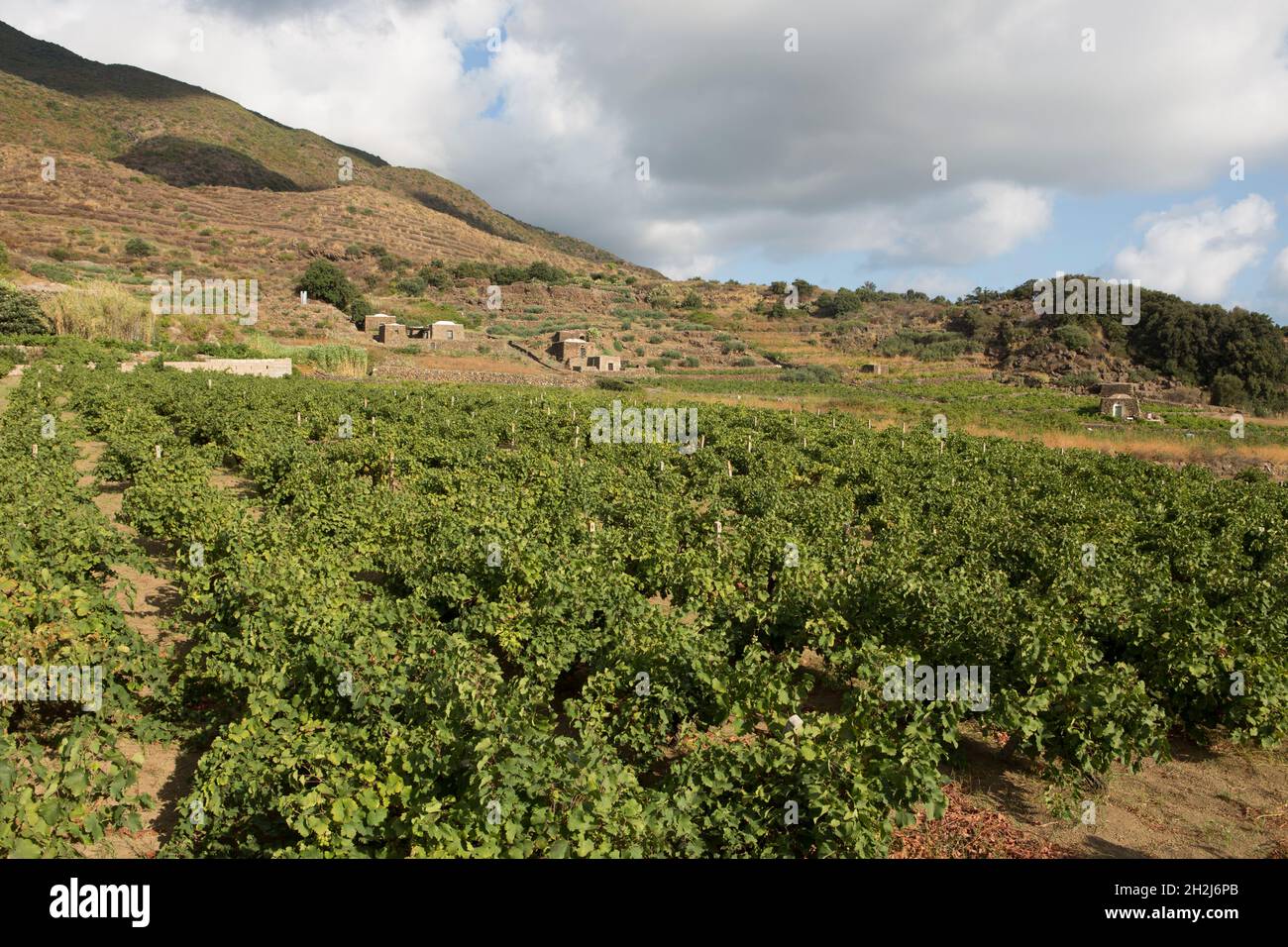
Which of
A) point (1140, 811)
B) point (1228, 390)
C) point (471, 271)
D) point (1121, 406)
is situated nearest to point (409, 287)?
point (471, 271)

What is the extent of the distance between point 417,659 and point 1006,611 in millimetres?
5673

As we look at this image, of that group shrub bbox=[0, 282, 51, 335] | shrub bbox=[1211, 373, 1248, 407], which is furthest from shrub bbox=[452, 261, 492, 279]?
shrub bbox=[1211, 373, 1248, 407]

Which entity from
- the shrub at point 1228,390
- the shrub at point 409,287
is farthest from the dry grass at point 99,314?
the shrub at point 1228,390

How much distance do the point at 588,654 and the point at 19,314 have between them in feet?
146

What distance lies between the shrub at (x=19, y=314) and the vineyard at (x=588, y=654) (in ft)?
102

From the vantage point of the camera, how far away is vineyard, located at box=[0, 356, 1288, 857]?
4938mm

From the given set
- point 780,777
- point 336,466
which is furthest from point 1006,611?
point 336,466

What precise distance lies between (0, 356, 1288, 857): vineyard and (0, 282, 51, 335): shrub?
3099cm

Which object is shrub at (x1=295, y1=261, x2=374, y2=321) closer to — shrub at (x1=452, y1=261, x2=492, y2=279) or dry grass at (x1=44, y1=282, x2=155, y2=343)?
shrub at (x1=452, y1=261, x2=492, y2=279)

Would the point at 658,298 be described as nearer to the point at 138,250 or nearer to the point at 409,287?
the point at 409,287

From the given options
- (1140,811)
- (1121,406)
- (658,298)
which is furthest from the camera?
(658,298)

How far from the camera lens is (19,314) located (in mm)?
38031

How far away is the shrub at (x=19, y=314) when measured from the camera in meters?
37.6

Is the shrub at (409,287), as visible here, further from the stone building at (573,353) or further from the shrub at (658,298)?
the stone building at (573,353)
